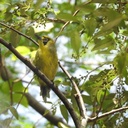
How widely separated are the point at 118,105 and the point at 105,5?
329mm

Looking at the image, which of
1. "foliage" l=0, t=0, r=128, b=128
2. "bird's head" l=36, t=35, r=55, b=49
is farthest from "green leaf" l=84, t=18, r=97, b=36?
"bird's head" l=36, t=35, r=55, b=49

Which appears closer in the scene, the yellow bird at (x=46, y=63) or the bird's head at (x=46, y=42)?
the yellow bird at (x=46, y=63)

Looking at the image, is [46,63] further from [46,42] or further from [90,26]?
[90,26]

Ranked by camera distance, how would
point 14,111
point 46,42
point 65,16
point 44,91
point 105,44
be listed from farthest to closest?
point 46,42
point 44,91
point 14,111
point 105,44
point 65,16

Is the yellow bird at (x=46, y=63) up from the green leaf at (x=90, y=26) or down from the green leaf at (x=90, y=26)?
down

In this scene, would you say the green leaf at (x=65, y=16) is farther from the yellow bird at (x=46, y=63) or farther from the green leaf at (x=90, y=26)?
the yellow bird at (x=46, y=63)

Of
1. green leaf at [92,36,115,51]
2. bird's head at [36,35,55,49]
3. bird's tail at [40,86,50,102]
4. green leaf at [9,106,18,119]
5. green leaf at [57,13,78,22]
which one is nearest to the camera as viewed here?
green leaf at [57,13,78,22]

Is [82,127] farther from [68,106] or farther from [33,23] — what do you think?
[33,23]

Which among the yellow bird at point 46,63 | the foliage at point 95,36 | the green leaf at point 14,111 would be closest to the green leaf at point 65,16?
the foliage at point 95,36

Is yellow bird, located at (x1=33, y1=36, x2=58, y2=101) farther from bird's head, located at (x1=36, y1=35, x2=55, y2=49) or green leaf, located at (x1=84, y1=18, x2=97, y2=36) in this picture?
green leaf, located at (x1=84, y1=18, x2=97, y2=36)

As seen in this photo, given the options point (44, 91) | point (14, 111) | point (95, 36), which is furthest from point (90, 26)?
point (44, 91)

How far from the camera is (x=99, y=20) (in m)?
1.23

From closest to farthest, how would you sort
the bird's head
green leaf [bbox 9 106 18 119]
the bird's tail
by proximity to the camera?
green leaf [bbox 9 106 18 119] → the bird's tail → the bird's head

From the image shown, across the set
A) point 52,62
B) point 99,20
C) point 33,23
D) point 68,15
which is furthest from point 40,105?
point 68,15
